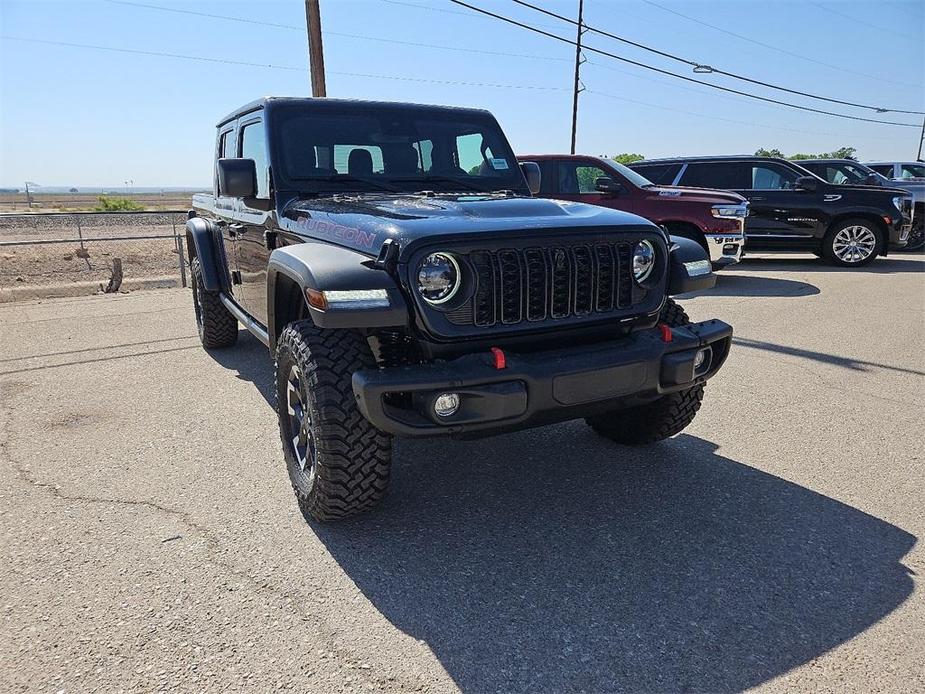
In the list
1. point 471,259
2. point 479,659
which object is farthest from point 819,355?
point 479,659

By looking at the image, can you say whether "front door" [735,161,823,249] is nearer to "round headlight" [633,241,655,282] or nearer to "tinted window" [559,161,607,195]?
"tinted window" [559,161,607,195]

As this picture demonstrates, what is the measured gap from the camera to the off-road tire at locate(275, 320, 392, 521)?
8.77ft

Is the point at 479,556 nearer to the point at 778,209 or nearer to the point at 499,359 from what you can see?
the point at 499,359

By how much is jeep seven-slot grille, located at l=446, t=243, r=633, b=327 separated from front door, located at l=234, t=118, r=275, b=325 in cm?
159

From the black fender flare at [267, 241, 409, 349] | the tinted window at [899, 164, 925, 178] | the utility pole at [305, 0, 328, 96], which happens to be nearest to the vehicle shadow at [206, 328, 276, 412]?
the black fender flare at [267, 241, 409, 349]

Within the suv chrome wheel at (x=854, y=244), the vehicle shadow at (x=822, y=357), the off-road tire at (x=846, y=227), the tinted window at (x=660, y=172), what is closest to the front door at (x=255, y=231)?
the vehicle shadow at (x=822, y=357)

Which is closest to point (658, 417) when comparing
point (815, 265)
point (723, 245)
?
point (723, 245)

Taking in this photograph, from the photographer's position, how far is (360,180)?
3961mm

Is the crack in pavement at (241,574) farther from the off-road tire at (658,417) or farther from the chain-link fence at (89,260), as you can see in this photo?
the chain-link fence at (89,260)

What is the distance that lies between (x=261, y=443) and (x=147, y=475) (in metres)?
0.65

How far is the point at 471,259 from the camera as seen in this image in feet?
8.79

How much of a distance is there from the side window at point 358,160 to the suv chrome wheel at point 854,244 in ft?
32.7

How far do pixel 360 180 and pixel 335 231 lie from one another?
97cm

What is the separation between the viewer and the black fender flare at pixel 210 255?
5.36 meters
